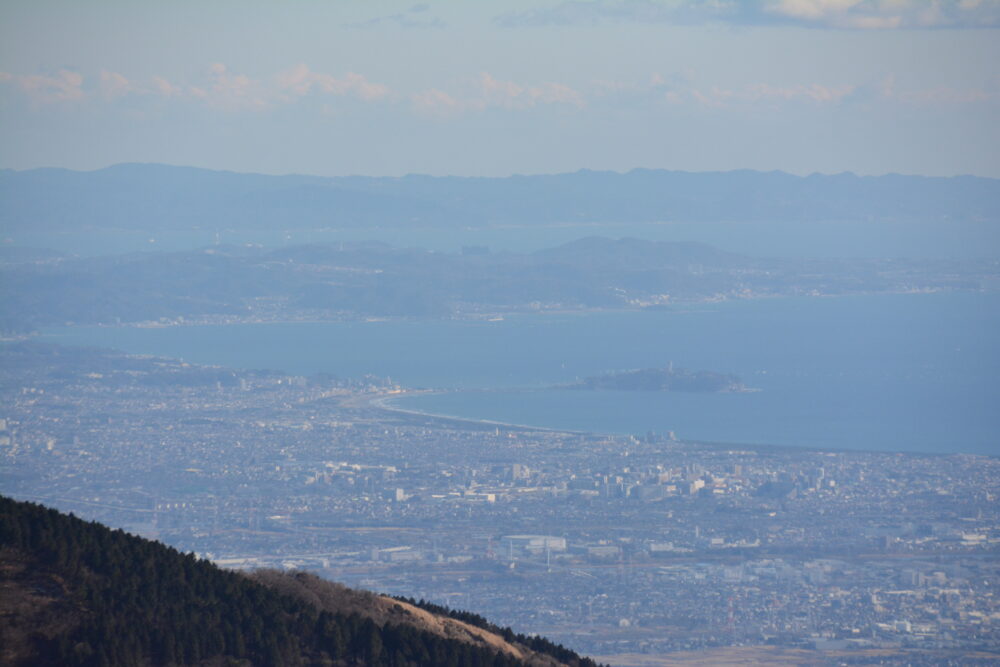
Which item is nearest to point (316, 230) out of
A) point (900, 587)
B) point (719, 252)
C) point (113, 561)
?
point (719, 252)

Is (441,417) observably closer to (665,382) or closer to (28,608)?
(665,382)

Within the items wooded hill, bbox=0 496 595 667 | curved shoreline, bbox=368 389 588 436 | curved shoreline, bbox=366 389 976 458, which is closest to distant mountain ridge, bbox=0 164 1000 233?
curved shoreline, bbox=368 389 588 436

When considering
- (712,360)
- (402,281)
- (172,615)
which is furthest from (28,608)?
(402,281)

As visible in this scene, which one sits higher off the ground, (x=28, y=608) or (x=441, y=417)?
(x=441, y=417)

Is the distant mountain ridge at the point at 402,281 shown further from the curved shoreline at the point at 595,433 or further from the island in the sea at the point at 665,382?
the curved shoreline at the point at 595,433

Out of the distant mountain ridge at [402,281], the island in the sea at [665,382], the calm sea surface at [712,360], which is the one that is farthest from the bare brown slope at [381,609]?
the distant mountain ridge at [402,281]

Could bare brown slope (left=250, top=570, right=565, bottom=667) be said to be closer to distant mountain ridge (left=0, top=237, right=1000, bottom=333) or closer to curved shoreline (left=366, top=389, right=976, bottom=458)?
curved shoreline (left=366, top=389, right=976, bottom=458)
